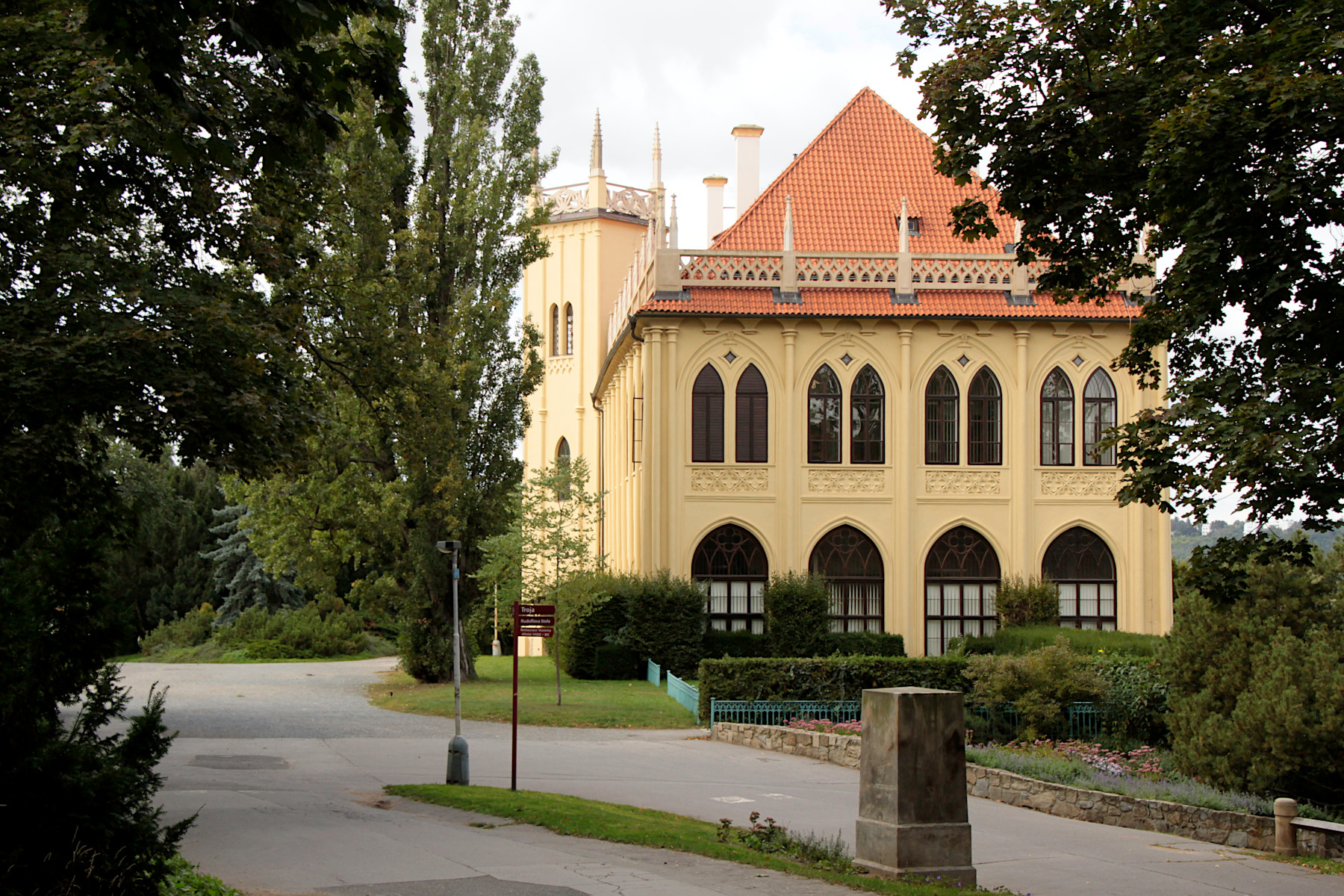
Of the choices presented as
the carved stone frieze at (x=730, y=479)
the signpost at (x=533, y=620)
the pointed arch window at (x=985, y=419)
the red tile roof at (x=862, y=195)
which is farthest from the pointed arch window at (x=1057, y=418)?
the signpost at (x=533, y=620)

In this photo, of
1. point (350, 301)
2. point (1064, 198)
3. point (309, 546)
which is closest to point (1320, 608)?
point (1064, 198)

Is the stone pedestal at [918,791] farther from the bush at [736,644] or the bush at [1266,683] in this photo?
the bush at [736,644]

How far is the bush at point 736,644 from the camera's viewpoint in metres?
32.6

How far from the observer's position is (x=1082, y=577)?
34.6m

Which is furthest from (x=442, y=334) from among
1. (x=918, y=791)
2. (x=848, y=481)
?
(x=918, y=791)

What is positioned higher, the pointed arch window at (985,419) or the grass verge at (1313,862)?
the pointed arch window at (985,419)

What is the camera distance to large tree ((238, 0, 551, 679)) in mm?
30172

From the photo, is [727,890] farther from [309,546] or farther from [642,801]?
[309,546]

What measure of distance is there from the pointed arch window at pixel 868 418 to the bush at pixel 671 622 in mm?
5829

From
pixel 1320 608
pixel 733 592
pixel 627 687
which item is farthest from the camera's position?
pixel 733 592

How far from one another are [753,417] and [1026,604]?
8.29 metres

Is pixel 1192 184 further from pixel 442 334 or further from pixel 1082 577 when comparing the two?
pixel 1082 577

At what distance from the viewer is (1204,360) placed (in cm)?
1343

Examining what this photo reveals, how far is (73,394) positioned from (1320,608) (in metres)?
16.5
